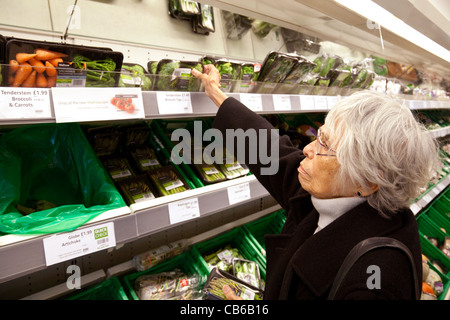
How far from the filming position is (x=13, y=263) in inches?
28.2

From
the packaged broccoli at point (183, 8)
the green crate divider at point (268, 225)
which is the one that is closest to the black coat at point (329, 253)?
the packaged broccoli at point (183, 8)

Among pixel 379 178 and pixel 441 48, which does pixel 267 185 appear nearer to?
pixel 379 178

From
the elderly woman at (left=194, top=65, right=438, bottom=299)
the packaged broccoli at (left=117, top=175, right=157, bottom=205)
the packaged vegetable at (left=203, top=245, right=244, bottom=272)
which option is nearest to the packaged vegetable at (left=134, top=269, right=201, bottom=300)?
the packaged vegetable at (left=203, top=245, right=244, bottom=272)

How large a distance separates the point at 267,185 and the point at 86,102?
773 mm

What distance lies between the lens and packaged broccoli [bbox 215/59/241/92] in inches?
45.4

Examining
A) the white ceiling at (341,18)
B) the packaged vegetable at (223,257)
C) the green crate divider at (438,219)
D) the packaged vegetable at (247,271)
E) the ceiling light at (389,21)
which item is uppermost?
the white ceiling at (341,18)

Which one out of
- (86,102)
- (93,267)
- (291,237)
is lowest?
(93,267)

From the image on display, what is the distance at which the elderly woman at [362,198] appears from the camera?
2.31 ft

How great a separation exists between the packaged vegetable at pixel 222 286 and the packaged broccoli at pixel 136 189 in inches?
20.0

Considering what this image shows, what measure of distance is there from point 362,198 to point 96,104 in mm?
827

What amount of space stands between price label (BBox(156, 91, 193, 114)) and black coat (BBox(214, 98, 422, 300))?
0.15m

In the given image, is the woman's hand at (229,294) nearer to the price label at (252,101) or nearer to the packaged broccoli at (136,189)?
the packaged broccoli at (136,189)

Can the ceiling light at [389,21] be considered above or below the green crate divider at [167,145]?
above
